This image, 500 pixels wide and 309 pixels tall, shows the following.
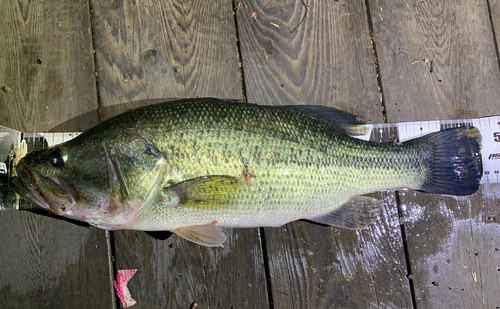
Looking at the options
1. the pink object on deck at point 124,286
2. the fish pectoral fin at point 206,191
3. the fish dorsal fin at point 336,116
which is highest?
the fish dorsal fin at point 336,116

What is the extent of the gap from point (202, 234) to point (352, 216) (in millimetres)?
999

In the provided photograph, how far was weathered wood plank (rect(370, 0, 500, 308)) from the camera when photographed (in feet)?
7.18

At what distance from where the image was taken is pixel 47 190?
63.9 inches

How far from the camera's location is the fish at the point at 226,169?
1.64 metres

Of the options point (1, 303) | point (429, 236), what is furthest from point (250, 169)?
point (1, 303)

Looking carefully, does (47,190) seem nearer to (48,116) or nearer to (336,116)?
(48,116)

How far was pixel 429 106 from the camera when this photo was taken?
237 cm

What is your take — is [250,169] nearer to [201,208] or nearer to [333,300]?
Answer: [201,208]

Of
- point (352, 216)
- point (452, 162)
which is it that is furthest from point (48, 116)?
point (452, 162)

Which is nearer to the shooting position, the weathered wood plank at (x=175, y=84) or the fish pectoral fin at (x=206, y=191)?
the fish pectoral fin at (x=206, y=191)

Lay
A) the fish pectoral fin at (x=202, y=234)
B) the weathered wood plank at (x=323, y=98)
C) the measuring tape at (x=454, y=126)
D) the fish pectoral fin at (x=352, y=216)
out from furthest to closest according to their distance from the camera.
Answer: the measuring tape at (x=454, y=126) → the weathered wood plank at (x=323, y=98) → the fish pectoral fin at (x=352, y=216) → the fish pectoral fin at (x=202, y=234)

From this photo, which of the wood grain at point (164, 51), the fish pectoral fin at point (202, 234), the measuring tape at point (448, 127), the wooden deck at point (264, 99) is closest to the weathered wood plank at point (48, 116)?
the wooden deck at point (264, 99)

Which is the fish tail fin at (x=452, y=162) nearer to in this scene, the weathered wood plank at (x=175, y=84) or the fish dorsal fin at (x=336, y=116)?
the fish dorsal fin at (x=336, y=116)

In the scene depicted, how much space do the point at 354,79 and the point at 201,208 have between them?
1561mm
